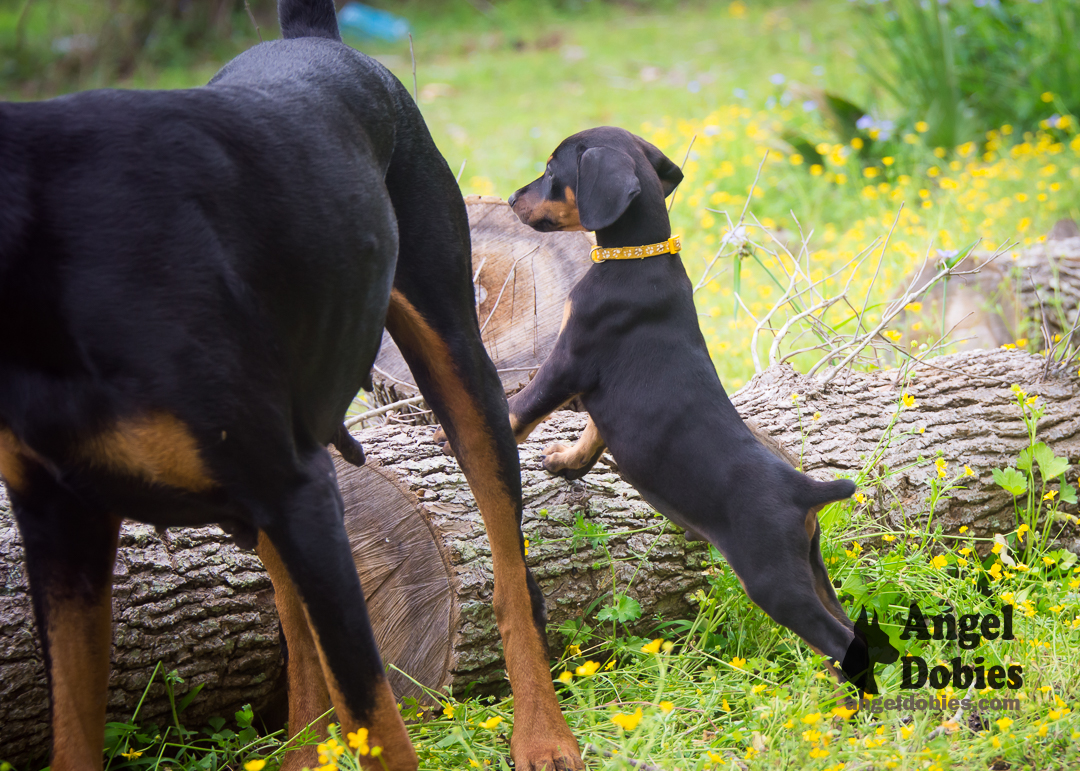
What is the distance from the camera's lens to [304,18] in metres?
2.35

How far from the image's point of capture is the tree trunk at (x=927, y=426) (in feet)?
9.63

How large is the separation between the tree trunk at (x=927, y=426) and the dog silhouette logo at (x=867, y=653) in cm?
53

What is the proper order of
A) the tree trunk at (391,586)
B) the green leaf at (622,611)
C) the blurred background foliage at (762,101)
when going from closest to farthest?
the tree trunk at (391,586), the green leaf at (622,611), the blurred background foliage at (762,101)

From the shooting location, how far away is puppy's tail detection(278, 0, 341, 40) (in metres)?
2.34

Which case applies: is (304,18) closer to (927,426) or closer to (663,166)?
(663,166)

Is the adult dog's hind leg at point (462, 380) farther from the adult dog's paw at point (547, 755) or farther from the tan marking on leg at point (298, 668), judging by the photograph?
the tan marking on leg at point (298, 668)

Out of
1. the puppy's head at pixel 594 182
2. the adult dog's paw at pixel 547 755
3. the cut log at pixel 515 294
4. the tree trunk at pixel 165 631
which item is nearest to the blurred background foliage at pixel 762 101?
the puppy's head at pixel 594 182

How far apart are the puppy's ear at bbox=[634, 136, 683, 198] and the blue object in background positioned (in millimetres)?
10671

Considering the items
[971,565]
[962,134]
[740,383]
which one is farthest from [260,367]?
[962,134]

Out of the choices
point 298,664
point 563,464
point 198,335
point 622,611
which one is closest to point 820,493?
point 622,611

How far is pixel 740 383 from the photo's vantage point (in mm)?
4176

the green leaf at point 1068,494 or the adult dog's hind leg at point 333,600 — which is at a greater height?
the adult dog's hind leg at point 333,600

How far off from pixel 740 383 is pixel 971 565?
1.58 metres

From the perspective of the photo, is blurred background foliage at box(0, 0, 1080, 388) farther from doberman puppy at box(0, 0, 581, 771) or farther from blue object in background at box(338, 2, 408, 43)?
doberman puppy at box(0, 0, 581, 771)
